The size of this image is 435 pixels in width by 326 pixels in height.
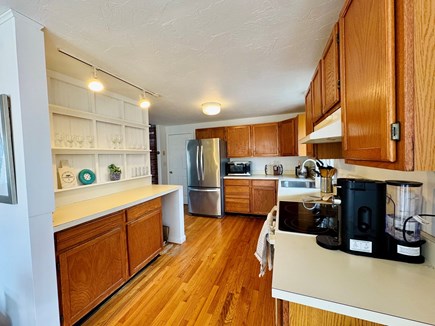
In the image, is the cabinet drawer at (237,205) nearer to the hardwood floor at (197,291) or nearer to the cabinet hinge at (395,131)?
the hardwood floor at (197,291)

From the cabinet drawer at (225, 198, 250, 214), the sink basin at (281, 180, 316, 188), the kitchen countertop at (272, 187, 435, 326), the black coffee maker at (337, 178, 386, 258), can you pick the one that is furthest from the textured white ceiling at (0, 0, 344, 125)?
the cabinet drawer at (225, 198, 250, 214)

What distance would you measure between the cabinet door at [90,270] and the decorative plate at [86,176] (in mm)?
668

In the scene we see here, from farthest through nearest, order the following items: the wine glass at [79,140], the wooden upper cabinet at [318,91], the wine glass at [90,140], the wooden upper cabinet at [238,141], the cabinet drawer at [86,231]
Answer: the wooden upper cabinet at [238,141]
the wine glass at [90,140]
the wine glass at [79,140]
the wooden upper cabinet at [318,91]
the cabinet drawer at [86,231]

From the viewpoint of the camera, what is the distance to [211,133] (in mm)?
4305

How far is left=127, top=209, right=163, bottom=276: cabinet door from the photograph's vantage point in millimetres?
1873

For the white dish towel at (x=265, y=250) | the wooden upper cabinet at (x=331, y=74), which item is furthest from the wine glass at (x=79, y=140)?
the wooden upper cabinet at (x=331, y=74)

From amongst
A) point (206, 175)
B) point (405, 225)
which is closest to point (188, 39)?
point (405, 225)

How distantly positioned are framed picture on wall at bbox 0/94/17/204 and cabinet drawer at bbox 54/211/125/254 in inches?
14.5

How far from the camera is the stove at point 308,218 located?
113 centimetres

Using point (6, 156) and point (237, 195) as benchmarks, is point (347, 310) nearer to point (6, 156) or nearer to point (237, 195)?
point (6, 156)

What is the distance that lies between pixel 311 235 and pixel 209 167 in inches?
113

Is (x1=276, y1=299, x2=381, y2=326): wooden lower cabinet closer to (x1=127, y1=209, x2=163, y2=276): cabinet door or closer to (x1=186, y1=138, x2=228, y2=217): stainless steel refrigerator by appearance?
(x1=127, y1=209, x2=163, y2=276): cabinet door

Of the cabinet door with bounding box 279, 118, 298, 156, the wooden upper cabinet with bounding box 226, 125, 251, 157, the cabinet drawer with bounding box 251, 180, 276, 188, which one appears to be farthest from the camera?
the wooden upper cabinet with bounding box 226, 125, 251, 157

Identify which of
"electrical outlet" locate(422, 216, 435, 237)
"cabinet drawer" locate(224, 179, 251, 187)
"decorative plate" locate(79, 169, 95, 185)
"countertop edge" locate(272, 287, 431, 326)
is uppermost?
"decorative plate" locate(79, 169, 95, 185)
